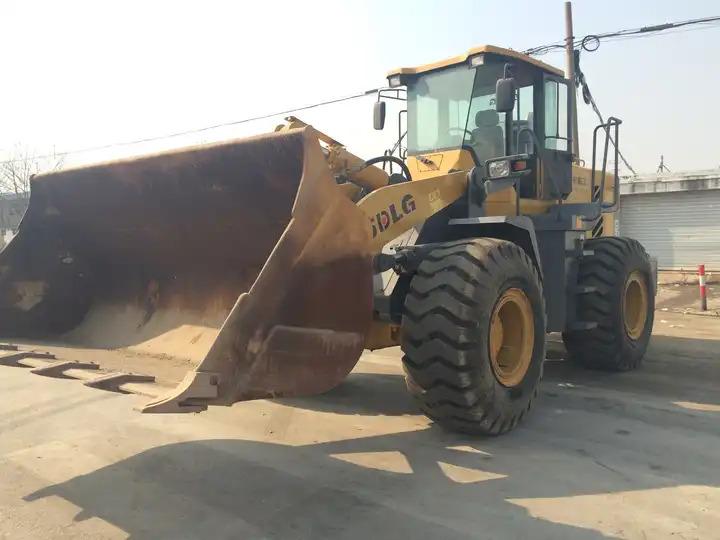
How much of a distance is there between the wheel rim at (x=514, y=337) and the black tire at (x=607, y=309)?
196cm

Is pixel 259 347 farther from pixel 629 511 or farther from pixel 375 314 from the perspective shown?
pixel 629 511

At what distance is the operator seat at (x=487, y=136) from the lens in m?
5.92

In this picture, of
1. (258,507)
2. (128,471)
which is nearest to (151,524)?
(258,507)

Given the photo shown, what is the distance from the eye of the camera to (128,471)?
13.3ft

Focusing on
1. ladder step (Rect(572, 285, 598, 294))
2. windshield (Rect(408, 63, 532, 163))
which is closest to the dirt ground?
ladder step (Rect(572, 285, 598, 294))

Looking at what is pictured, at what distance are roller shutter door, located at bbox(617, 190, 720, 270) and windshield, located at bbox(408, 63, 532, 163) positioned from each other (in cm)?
1642

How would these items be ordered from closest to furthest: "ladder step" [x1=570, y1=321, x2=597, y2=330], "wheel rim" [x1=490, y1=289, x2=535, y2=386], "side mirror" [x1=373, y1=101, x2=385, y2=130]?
"wheel rim" [x1=490, y1=289, x2=535, y2=386], "ladder step" [x1=570, y1=321, x2=597, y2=330], "side mirror" [x1=373, y1=101, x2=385, y2=130]

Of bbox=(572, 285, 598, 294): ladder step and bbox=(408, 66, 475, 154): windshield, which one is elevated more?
bbox=(408, 66, 475, 154): windshield

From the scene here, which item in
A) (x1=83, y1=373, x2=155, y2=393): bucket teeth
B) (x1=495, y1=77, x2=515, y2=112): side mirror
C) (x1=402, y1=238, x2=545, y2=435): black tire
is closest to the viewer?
(x1=83, y1=373, x2=155, y2=393): bucket teeth

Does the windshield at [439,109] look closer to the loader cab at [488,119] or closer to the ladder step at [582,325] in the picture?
the loader cab at [488,119]

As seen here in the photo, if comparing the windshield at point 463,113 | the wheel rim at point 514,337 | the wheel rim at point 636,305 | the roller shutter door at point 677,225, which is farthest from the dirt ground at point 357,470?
the roller shutter door at point 677,225

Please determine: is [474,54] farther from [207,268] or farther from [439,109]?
[207,268]

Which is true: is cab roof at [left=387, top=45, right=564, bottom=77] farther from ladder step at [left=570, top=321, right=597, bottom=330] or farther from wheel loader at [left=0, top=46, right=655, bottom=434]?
ladder step at [left=570, top=321, right=597, bottom=330]

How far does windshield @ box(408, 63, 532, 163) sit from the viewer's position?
5.94m
